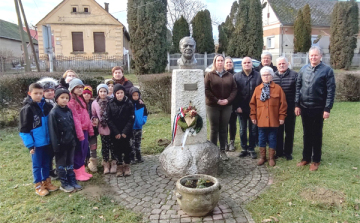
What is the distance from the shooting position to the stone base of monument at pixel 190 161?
4164 millimetres

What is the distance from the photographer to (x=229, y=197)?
3676 millimetres

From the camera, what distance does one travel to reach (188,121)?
424cm

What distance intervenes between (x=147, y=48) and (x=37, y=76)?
383 inches

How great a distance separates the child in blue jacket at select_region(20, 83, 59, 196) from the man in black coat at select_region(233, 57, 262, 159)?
3.24 meters

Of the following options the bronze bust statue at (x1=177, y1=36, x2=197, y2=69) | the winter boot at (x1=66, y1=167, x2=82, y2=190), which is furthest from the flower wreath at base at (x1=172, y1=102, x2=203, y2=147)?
the winter boot at (x1=66, y1=167, x2=82, y2=190)

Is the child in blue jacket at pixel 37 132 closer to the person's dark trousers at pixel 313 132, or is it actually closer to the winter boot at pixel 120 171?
the winter boot at pixel 120 171

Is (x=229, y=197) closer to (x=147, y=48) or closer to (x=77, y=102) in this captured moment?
(x=77, y=102)

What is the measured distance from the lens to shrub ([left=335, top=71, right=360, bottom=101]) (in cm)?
1030

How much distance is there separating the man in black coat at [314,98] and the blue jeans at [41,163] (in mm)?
3927

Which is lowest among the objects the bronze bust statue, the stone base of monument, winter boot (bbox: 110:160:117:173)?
winter boot (bbox: 110:160:117:173)

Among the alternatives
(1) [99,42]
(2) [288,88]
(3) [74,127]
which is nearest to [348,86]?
(2) [288,88]

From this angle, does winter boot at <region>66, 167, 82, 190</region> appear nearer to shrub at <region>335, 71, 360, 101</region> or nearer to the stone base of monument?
the stone base of monument

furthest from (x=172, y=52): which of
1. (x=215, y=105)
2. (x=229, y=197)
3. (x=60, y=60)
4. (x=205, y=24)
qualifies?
(x=229, y=197)

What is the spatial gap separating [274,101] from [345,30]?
73.4 feet
